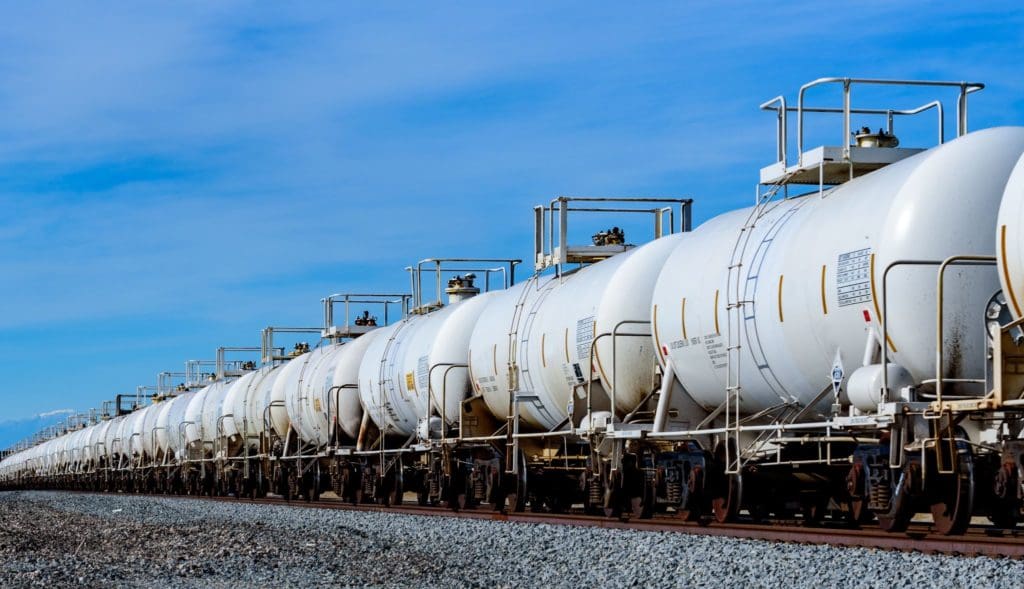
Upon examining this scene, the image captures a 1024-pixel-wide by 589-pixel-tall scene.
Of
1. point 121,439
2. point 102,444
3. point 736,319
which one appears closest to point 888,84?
point 736,319

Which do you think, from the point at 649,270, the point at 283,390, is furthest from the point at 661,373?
the point at 283,390

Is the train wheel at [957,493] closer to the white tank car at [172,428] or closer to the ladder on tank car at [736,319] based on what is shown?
the ladder on tank car at [736,319]

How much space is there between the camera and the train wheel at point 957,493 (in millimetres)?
10828

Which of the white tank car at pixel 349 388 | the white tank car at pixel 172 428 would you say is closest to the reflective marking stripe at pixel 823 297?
the white tank car at pixel 349 388

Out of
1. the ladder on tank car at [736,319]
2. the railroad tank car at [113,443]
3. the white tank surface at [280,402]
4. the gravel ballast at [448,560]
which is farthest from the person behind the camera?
the railroad tank car at [113,443]

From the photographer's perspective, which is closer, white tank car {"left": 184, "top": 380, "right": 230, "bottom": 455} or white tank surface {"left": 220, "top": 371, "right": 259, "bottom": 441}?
white tank surface {"left": 220, "top": 371, "right": 259, "bottom": 441}

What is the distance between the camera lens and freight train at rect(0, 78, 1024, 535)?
35.2 ft

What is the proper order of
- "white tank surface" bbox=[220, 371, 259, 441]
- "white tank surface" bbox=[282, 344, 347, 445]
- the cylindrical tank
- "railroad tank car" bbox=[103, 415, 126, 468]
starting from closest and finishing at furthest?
1. "white tank surface" bbox=[282, 344, 347, 445]
2. the cylindrical tank
3. "white tank surface" bbox=[220, 371, 259, 441]
4. "railroad tank car" bbox=[103, 415, 126, 468]

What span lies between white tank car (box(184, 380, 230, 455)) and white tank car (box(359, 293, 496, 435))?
42.1ft

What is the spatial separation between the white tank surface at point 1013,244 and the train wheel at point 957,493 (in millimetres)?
1582

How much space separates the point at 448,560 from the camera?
1244 cm

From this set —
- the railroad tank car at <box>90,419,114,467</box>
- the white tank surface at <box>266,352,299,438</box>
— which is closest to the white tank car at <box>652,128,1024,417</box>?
the white tank surface at <box>266,352,299,438</box>

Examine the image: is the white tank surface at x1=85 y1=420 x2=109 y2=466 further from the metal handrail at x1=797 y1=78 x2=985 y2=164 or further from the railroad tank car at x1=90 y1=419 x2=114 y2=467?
the metal handrail at x1=797 y1=78 x2=985 y2=164

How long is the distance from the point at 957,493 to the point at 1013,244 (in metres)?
2.30
